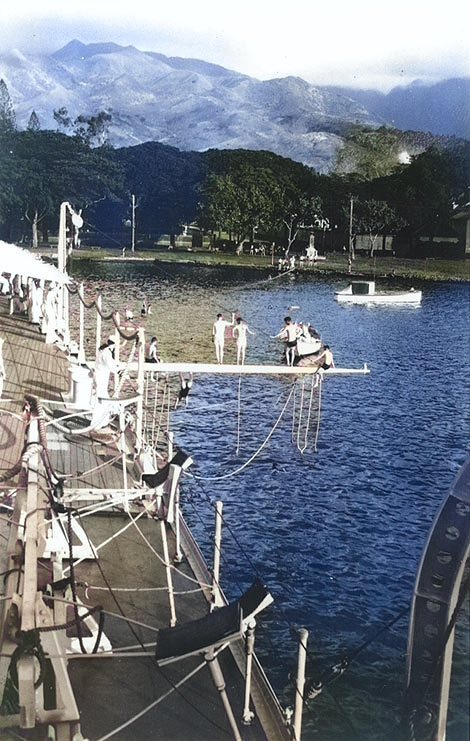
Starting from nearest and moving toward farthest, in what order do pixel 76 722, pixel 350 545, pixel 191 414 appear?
pixel 76 722, pixel 350 545, pixel 191 414

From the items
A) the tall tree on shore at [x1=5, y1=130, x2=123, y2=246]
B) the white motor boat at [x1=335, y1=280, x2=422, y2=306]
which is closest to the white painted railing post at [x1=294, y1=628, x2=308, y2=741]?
the tall tree on shore at [x1=5, y1=130, x2=123, y2=246]

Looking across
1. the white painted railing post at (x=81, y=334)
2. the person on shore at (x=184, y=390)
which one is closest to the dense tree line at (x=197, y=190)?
the white painted railing post at (x=81, y=334)

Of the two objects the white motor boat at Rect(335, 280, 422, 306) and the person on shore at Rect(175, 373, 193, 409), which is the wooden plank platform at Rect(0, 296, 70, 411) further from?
the white motor boat at Rect(335, 280, 422, 306)

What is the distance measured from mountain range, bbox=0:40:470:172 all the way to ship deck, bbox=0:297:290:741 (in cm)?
472

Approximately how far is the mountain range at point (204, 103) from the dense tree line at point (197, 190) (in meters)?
0.19

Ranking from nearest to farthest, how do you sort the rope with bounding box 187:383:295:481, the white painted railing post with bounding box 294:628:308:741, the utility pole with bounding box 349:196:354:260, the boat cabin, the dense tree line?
the white painted railing post with bounding box 294:628:308:741 < the dense tree line < the utility pole with bounding box 349:196:354:260 < the rope with bounding box 187:383:295:481 < the boat cabin

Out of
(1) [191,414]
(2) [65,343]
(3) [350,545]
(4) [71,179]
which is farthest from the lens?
(1) [191,414]

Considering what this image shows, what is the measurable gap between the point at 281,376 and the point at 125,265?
225 inches

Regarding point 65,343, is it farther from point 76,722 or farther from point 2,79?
point 76,722

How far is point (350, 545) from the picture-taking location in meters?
11.8

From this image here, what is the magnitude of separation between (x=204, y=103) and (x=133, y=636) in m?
9.12

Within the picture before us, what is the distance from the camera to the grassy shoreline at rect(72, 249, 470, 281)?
1367cm

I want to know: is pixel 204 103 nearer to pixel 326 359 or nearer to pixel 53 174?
pixel 53 174

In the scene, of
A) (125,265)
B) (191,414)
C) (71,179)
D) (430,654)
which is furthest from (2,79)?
(430,654)
